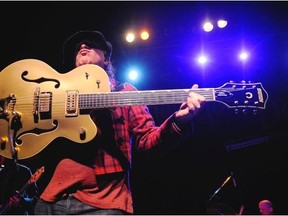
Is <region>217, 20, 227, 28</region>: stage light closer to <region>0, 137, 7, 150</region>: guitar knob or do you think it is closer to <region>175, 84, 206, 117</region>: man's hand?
→ <region>175, 84, 206, 117</region>: man's hand

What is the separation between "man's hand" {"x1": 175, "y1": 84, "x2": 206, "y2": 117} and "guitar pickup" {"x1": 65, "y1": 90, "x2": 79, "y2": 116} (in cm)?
71

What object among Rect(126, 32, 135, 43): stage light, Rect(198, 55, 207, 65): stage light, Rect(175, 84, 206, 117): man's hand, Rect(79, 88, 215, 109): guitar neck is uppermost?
Rect(126, 32, 135, 43): stage light

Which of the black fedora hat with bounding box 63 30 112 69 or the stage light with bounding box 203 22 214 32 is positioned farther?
the stage light with bounding box 203 22 214 32

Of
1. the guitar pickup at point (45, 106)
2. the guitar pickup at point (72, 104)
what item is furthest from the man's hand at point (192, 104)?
the guitar pickup at point (45, 106)

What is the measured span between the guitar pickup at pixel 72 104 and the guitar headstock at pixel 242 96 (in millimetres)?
999

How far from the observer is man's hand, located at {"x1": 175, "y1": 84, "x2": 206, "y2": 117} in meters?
1.98

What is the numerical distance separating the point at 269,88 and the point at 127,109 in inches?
220

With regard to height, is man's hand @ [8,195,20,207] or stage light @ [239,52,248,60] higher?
stage light @ [239,52,248,60]

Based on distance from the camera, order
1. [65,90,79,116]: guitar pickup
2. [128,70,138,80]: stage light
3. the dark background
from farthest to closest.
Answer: [128,70,138,80]: stage light, the dark background, [65,90,79,116]: guitar pickup

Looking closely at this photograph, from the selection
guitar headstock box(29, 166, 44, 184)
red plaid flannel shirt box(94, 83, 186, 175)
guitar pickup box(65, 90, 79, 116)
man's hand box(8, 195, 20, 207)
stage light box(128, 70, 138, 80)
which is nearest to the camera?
red plaid flannel shirt box(94, 83, 186, 175)

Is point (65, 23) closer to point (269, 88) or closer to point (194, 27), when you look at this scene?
point (194, 27)

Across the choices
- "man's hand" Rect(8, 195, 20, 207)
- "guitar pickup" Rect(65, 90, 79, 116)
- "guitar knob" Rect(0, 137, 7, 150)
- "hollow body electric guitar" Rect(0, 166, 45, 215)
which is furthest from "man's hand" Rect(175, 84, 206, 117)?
"man's hand" Rect(8, 195, 20, 207)

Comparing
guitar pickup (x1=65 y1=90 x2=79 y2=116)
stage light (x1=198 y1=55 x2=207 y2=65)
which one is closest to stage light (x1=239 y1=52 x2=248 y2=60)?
stage light (x1=198 y1=55 x2=207 y2=65)

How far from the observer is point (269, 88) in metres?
6.90
